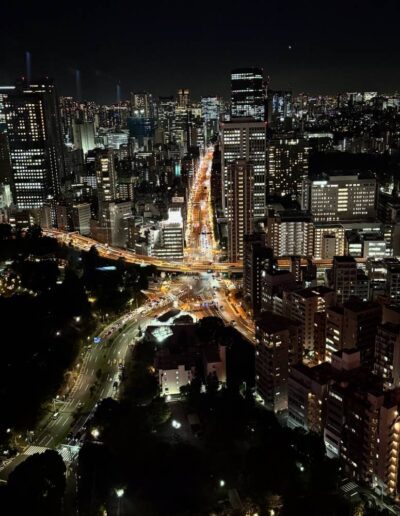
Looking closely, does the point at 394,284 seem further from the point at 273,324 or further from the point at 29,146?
the point at 29,146

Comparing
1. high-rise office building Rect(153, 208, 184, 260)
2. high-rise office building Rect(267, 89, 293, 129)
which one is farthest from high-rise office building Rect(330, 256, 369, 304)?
high-rise office building Rect(267, 89, 293, 129)

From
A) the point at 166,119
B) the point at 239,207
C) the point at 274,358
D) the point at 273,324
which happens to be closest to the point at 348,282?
the point at 273,324

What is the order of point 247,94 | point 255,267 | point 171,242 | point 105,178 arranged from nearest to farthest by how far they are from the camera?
point 255,267 → point 171,242 → point 105,178 → point 247,94

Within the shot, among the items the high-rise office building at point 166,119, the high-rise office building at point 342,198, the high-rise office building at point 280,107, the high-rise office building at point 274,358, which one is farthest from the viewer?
the high-rise office building at point 166,119

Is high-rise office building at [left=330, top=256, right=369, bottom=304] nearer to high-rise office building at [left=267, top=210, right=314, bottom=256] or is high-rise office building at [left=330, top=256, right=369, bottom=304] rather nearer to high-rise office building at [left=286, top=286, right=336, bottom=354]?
high-rise office building at [left=286, top=286, right=336, bottom=354]

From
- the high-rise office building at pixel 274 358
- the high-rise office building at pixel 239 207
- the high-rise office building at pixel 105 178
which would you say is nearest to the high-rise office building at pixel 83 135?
the high-rise office building at pixel 105 178

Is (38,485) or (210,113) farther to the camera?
(210,113)

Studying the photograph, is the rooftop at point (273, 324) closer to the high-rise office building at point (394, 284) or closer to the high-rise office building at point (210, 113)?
the high-rise office building at point (394, 284)
